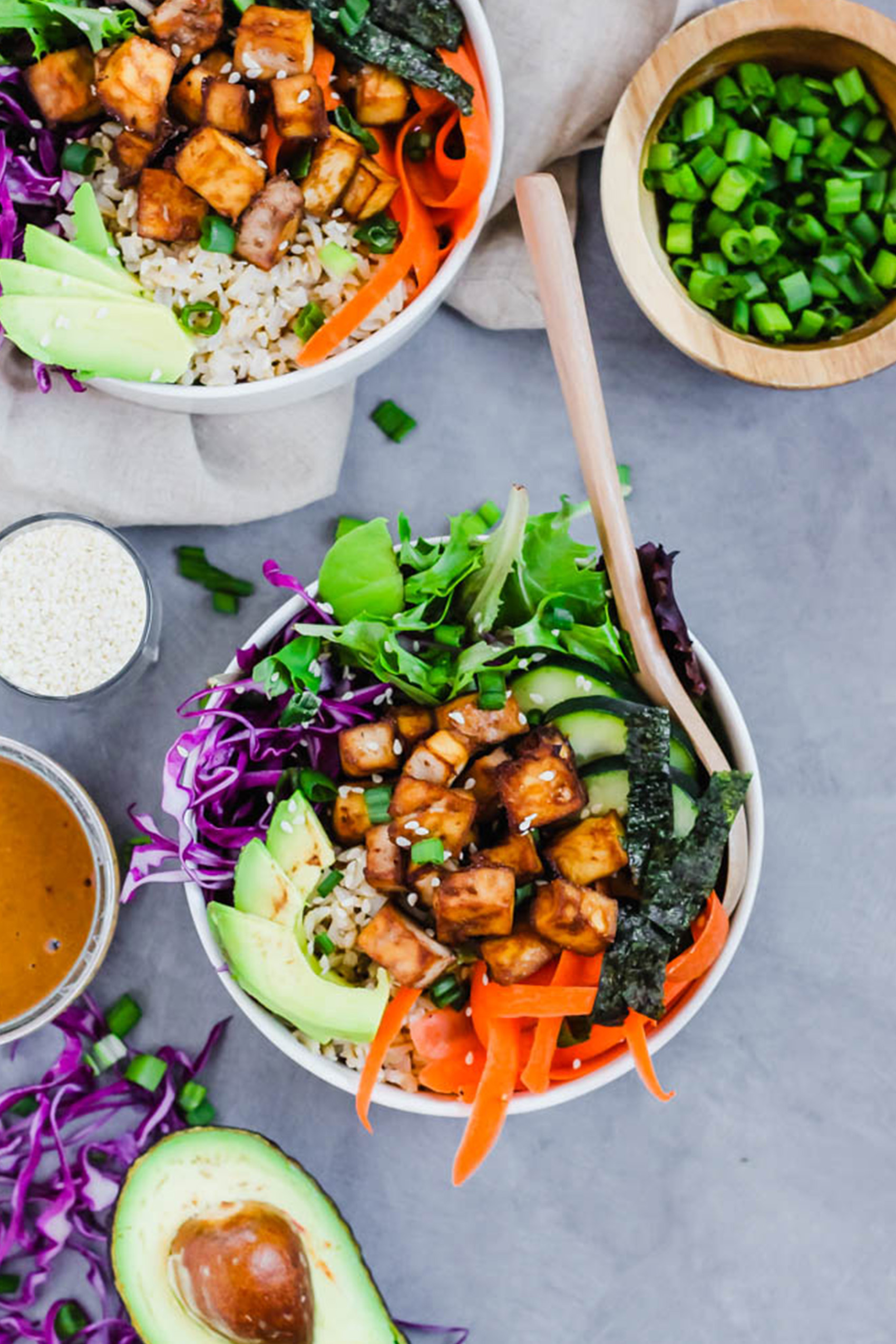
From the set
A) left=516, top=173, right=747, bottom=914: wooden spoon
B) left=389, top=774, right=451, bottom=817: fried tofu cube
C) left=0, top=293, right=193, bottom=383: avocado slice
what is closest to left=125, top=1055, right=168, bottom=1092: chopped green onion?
left=389, top=774, right=451, bottom=817: fried tofu cube

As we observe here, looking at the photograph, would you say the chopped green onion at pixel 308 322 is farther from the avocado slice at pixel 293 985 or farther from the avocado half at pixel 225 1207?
the avocado half at pixel 225 1207

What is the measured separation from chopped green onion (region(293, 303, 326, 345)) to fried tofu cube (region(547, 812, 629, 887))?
86 centimetres

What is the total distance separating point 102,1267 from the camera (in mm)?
2229

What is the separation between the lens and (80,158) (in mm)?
1922

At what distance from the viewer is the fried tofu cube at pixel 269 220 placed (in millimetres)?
1853

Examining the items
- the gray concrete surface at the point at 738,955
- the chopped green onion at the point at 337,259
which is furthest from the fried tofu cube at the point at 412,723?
the chopped green onion at the point at 337,259

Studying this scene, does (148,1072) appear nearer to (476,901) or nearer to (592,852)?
(476,901)

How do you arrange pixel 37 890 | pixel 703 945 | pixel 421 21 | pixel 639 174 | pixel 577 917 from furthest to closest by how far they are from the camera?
pixel 37 890 < pixel 639 174 < pixel 421 21 < pixel 703 945 < pixel 577 917

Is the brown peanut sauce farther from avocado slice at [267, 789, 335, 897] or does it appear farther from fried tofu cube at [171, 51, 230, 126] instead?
fried tofu cube at [171, 51, 230, 126]

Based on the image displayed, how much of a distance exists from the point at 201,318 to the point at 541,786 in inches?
35.1

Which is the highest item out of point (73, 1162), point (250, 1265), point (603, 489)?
point (603, 489)

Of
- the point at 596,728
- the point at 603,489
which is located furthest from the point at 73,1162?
the point at 603,489

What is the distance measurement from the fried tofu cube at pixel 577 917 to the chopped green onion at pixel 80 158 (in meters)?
1.29

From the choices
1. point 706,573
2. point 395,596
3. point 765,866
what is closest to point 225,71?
point 395,596
